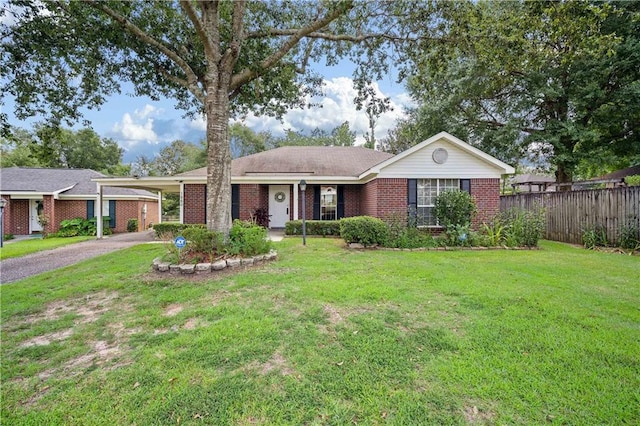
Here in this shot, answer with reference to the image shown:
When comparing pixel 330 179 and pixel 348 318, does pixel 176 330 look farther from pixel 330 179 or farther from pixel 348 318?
pixel 330 179

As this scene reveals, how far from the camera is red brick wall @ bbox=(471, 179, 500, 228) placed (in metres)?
11.5

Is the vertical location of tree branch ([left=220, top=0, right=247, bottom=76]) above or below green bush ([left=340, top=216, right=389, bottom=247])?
above

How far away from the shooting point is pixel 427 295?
15.4 ft

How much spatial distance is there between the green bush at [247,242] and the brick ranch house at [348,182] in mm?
4025

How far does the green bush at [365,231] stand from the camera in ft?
30.2

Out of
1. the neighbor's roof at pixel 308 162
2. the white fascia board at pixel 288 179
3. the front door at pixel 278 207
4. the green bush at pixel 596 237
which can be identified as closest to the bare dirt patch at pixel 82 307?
the white fascia board at pixel 288 179

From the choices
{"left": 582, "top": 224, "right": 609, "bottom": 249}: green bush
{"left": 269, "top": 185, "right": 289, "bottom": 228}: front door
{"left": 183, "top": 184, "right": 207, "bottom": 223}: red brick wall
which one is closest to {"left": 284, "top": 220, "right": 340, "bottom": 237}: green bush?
{"left": 269, "top": 185, "right": 289, "bottom": 228}: front door

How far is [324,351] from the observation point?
3.01 metres

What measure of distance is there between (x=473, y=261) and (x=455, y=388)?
221 inches

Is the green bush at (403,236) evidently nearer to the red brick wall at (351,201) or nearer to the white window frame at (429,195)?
the white window frame at (429,195)

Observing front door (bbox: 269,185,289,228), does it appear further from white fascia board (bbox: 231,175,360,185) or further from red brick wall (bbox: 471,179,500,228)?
red brick wall (bbox: 471,179,500,228)

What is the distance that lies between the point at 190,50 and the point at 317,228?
7544 millimetres

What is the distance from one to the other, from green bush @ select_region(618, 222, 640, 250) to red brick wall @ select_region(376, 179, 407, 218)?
6.33 meters

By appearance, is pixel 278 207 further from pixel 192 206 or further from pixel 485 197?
pixel 485 197
